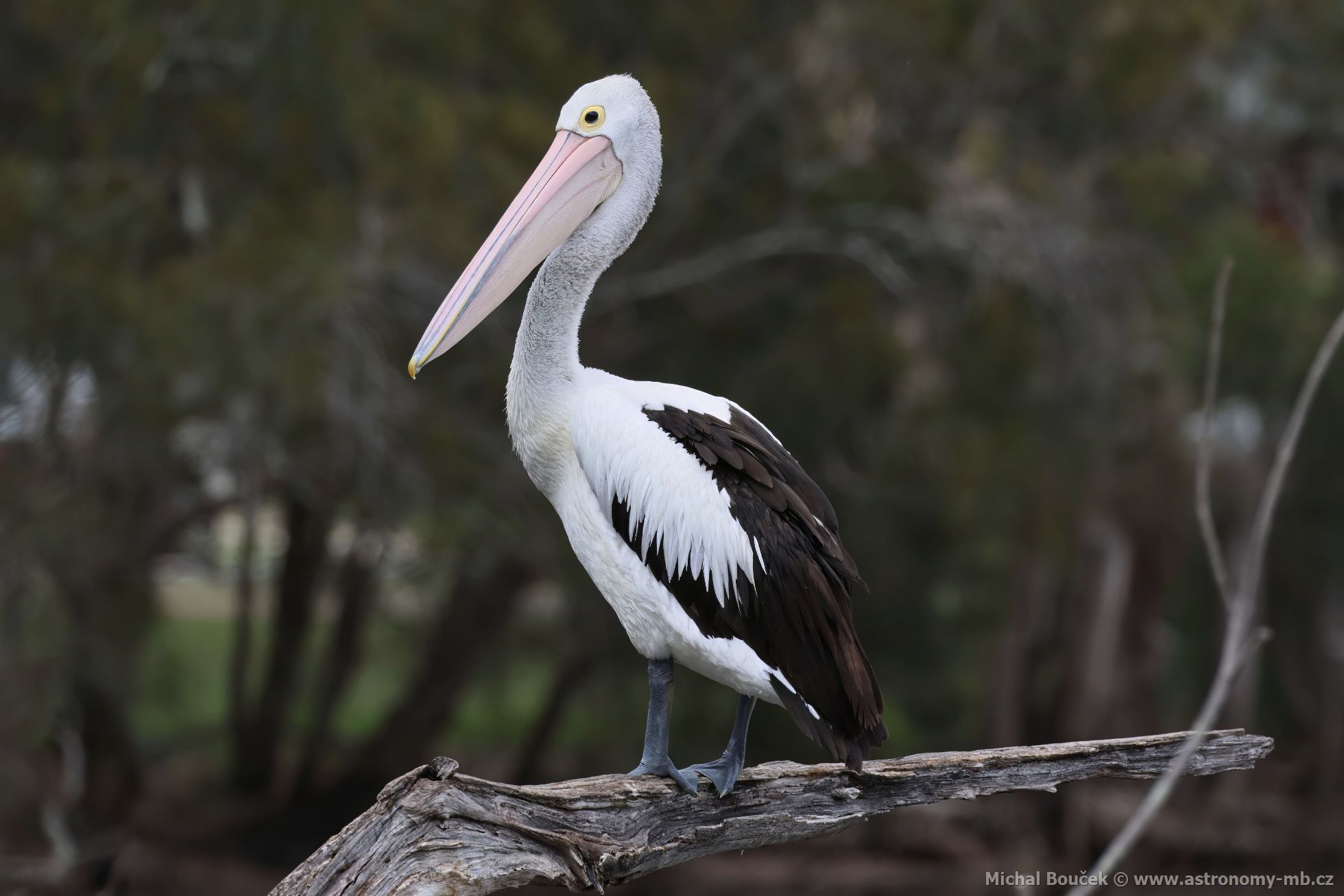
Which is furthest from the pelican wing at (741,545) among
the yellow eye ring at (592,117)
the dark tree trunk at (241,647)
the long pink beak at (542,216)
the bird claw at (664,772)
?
the dark tree trunk at (241,647)

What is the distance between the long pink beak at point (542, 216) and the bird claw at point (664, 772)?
38.6 inches

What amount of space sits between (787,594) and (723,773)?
14.9 inches

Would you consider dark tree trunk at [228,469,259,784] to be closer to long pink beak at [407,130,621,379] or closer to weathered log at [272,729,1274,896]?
long pink beak at [407,130,621,379]

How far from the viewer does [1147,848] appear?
1025cm

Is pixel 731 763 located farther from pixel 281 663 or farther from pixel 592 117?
pixel 281 663

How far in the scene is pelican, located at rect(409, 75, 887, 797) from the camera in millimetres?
2617

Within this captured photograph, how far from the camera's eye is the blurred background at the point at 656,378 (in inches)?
227

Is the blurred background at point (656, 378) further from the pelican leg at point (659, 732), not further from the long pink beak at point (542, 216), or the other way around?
the long pink beak at point (542, 216)

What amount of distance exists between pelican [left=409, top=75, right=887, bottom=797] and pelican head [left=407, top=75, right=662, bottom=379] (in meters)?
0.02

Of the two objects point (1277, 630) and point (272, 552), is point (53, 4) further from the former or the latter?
point (1277, 630)

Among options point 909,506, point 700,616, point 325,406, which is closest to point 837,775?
point 700,616

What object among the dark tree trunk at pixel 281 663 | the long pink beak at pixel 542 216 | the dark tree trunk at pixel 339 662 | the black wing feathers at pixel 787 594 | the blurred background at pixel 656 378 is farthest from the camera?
the dark tree trunk at pixel 339 662

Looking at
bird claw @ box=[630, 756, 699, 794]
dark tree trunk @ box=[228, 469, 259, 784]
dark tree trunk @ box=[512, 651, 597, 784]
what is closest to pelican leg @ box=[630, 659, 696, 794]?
bird claw @ box=[630, 756, 699, 794]

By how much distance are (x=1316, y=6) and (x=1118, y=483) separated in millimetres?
3342
